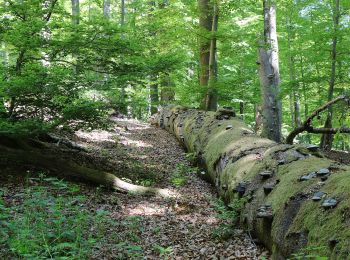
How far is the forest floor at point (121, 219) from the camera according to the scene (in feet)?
13.6

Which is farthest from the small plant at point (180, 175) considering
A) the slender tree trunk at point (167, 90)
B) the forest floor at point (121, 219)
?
the slender tree trunk at point (167, 90)

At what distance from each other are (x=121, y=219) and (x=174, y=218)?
969 millimetres

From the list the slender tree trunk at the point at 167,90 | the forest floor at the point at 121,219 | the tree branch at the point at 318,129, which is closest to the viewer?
the forest floor at the point at 121,219

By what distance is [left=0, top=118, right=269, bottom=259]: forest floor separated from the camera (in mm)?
4137

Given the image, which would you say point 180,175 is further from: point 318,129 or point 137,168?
point 318,129

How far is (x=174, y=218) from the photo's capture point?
19.6 ft

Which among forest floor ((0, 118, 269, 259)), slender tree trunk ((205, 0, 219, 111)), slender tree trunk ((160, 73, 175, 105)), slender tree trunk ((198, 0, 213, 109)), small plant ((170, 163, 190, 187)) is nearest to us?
forest floor ((0, 118, 269, 259))

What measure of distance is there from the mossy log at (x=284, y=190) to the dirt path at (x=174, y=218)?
376 mm

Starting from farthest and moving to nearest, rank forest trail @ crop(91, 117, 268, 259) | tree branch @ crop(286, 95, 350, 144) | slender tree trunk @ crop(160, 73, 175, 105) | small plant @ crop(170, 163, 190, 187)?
slender tree trunk @ crop(160, 73, 175, 105) → small plant @ crop(170, 163, 190, 187) → tree branch @ crop(286, 95, 350, 144) → forest trail @ crop(91, 117, 268, 259)

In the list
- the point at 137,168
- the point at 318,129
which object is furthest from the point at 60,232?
the point at 318,129

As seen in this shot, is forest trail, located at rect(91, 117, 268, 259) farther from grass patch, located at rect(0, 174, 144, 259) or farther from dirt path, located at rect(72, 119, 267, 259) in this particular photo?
grass patch, located at rect(0, 174, 144, 259)

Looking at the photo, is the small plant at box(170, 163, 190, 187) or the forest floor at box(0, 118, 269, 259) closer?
the forest floor at box(0, 118, 269, 259)

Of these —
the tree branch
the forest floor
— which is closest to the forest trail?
the forest floor

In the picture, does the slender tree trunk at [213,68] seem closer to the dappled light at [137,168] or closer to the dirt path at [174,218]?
the dappled light at [137,168]
